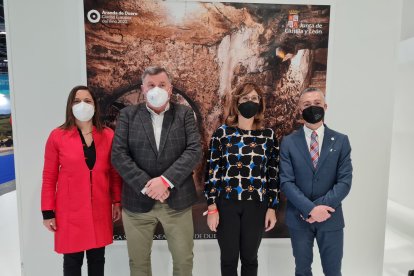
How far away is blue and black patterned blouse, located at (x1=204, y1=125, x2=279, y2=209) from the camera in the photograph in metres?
1.96

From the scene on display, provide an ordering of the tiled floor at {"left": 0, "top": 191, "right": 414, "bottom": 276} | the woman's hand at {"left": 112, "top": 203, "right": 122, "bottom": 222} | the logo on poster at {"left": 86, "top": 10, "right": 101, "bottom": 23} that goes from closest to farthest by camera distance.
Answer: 1. the woman's hand at {"left": 112, "top": 203, "right": 122, "bottom": 222}
2. the logo on poster at {"left": 86, "top": 10, "right": 101, "bottom": 23}
3. the tiled floor at {"left": 0, "top": 191, "right": 414, "bottom": 276}

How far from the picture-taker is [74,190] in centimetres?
191

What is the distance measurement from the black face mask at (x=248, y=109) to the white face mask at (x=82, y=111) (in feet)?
3.23

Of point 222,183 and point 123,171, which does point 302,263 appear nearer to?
point 222,183

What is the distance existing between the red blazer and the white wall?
65 cm

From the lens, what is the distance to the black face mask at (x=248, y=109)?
1979 millimetres

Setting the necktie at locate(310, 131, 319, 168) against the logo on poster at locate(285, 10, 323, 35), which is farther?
the logo on poster at locate(285, 10, 323, 35)

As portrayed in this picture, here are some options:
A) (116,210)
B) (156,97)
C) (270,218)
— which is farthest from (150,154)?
(270,218)

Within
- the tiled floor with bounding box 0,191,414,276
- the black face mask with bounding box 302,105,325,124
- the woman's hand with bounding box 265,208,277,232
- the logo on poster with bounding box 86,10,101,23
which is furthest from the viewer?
the tiled floor with bounding box 0,191,414,276

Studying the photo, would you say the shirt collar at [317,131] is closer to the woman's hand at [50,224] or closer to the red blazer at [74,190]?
the red blazer at [74,190]

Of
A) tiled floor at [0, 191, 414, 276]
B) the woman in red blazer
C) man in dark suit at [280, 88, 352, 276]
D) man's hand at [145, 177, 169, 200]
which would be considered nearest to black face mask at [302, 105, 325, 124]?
man in dark suit at [280, 88, 352, 276]

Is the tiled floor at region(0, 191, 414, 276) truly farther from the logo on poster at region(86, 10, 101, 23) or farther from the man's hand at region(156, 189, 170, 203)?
the logo on poster at region(86, 10, 101, 23)

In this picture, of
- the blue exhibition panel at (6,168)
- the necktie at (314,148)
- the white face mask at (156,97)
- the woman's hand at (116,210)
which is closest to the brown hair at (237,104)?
the necktie at (314,148)

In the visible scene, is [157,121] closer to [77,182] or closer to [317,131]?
[77,182]
